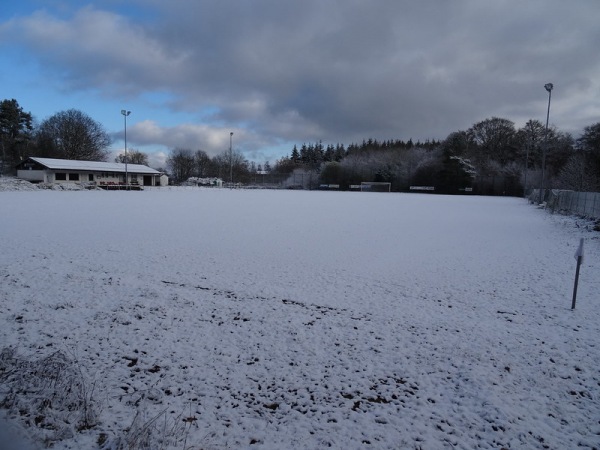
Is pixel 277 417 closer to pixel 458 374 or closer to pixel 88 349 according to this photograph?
pixel 458 374

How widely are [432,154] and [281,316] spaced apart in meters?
79.0

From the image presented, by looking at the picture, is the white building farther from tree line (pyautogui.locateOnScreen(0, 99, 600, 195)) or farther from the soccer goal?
the soccer goal

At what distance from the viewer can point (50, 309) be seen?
596 centimetres

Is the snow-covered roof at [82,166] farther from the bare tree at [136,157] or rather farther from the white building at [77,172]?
the bare tree at [136,157]

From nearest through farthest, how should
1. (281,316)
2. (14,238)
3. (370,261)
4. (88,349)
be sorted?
(88,349) → (281,316) → (370,261) → (14,238)

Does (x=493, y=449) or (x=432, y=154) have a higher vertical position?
(x=432, y=154)

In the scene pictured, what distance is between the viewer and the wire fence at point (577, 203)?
2161 cm

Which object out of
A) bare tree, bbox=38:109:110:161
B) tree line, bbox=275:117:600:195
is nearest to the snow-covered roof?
bare tree, bbox=38:109:110:161

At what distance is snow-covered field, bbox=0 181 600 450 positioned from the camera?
3.35 meters

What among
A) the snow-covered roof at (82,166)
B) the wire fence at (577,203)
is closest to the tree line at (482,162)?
the wire fence at (577,203)

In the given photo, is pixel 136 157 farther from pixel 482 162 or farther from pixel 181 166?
pixel 482 162

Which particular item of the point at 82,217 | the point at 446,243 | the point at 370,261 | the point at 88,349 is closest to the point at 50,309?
the point at 88,349

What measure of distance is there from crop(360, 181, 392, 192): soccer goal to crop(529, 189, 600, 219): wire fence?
4859cm

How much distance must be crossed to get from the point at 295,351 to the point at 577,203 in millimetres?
28004
